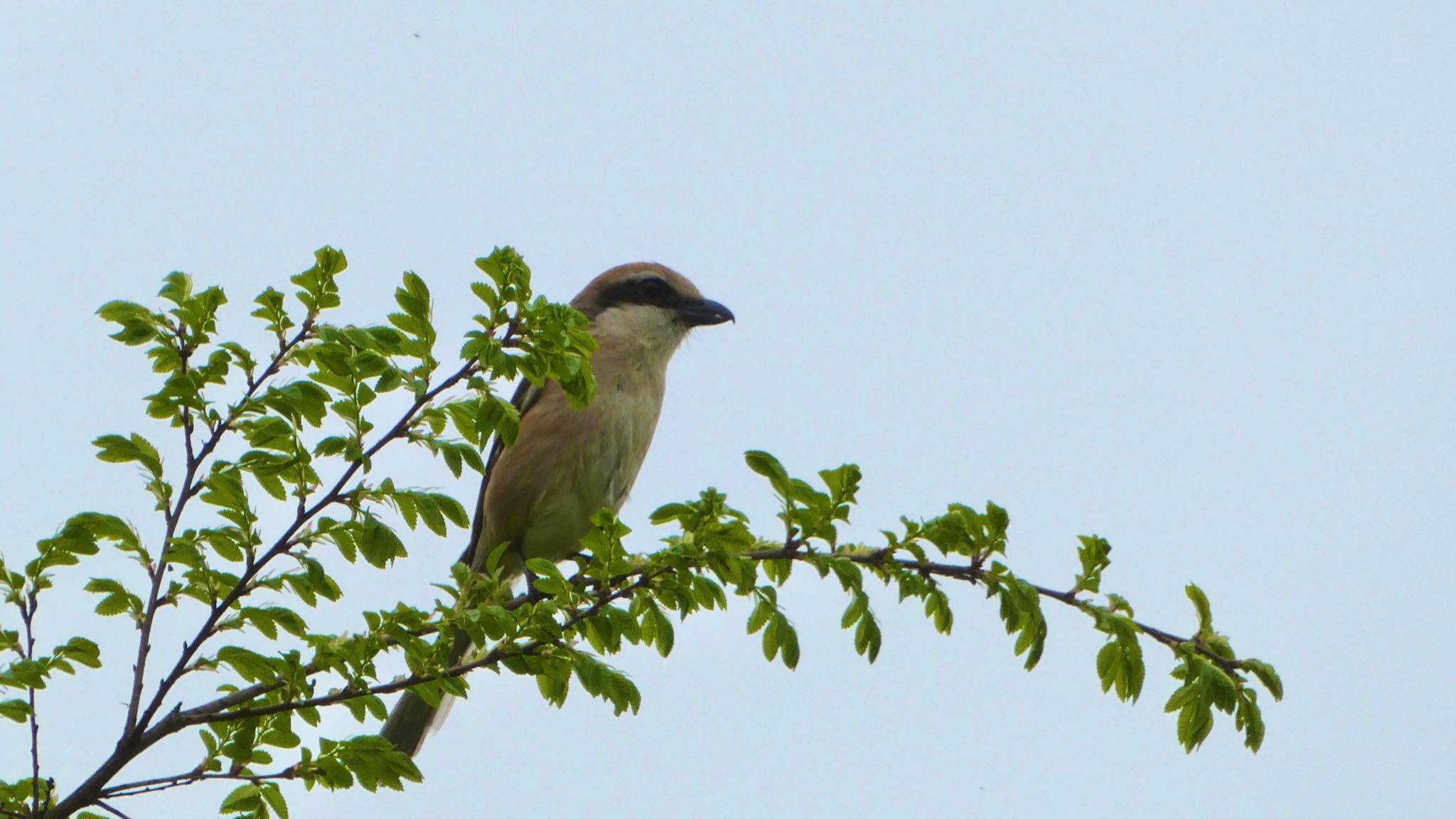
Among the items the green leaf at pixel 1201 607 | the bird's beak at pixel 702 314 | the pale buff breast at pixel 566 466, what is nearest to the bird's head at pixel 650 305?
the bird's beak at pixel 702 314

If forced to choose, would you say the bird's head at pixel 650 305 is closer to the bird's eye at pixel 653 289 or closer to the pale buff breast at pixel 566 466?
the bird's eye at pixel 653 289

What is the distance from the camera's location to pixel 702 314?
7285mm

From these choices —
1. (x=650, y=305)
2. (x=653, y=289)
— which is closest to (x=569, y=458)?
(x=650, y=305)

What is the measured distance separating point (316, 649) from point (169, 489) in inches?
21.1

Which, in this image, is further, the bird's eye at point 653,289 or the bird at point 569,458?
the bird's eye at point 653,289

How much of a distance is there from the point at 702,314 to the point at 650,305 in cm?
29

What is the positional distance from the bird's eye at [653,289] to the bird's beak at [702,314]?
11 centimetres

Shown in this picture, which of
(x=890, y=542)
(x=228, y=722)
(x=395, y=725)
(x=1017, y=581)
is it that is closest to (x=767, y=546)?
(x=890, y=542)

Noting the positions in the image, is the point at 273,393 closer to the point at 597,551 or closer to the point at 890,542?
the point at 597,551

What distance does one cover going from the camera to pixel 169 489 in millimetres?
3262

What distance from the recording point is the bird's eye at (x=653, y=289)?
725cm

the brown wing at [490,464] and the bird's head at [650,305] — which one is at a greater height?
the bird's head at [650,305]

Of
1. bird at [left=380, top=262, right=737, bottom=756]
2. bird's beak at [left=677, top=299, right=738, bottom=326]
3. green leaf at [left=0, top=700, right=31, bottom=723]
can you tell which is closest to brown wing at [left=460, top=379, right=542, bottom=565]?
bird at [left=380, top=262, right=737, bottom=756]

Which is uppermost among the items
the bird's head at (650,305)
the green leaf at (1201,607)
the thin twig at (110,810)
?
the bird's head at (650,305)
